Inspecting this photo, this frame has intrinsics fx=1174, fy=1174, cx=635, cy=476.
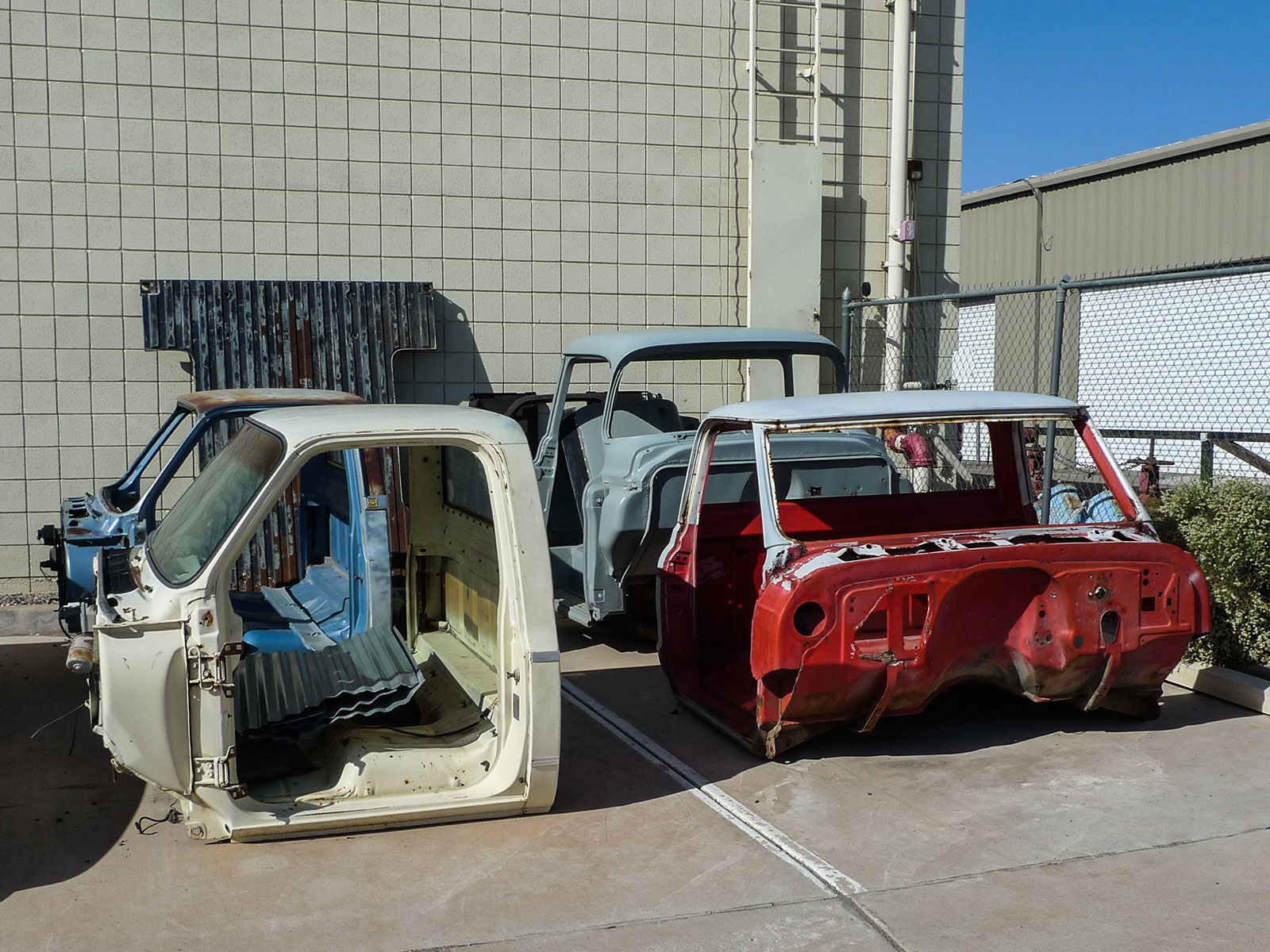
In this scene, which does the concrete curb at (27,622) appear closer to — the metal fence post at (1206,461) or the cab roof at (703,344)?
the cab roof at (703,344)

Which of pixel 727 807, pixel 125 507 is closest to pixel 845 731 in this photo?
pixel 727 807

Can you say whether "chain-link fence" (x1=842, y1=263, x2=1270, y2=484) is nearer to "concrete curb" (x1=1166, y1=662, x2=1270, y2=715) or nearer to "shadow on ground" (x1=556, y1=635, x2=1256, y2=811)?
"concrete curb" (x1=1166, y1=662, x2=1270, y2=715)

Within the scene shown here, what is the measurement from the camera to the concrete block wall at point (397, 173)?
9102 millimetres

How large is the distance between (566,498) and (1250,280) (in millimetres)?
11400

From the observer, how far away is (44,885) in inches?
154

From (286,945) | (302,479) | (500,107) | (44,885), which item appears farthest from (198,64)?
(286,945)

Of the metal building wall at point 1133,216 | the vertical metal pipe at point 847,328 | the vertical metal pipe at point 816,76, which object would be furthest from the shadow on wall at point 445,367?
the metal building wall at point 1133,216

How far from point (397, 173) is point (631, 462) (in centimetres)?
423

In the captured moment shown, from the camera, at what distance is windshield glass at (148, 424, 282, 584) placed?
14.2 feet

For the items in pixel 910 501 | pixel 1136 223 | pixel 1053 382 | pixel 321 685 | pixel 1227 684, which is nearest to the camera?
pixel 321 685

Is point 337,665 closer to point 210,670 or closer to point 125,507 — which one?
point 210,670

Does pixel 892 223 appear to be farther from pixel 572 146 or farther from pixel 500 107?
pixel 500 107

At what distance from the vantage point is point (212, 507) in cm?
468

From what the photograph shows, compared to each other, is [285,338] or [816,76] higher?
[816,76]
